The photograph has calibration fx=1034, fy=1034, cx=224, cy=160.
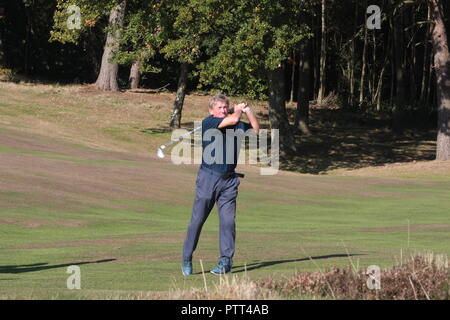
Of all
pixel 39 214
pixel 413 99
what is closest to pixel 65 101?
pixel 413 99

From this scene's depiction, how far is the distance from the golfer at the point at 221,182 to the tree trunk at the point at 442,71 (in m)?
33.6

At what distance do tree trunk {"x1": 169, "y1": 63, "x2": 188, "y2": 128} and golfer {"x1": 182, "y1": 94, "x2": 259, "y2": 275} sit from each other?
4088 cm

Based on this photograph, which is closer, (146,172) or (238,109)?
(238,109)

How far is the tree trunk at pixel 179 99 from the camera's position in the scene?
178ft

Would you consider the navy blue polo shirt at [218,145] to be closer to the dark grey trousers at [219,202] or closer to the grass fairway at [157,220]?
the dark grey trousers at [219,202]

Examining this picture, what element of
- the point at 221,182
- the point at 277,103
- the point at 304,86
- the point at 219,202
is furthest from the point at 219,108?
the point at 304,86

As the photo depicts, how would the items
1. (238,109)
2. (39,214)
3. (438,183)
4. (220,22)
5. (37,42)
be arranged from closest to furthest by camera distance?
(238,109), (39,214), (438,183), (220,22), (37,42)

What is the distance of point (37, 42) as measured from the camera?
69938mm

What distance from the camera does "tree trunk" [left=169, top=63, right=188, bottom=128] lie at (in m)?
54.3

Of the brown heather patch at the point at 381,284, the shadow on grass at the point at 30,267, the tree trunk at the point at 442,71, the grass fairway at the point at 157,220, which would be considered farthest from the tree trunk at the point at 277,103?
the brown heather patch at the point at 381,284

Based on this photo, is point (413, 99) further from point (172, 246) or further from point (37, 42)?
point (172, 246)

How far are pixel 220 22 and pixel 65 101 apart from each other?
20.5 meters

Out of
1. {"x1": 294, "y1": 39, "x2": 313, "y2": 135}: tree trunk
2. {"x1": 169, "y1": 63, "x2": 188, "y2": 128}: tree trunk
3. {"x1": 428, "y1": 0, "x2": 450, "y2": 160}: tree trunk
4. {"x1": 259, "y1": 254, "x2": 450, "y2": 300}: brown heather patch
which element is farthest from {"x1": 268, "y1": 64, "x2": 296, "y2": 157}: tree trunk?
{"x1": 259, "y1": 254, "x2": 450, "y2": 300}: brown heather patch

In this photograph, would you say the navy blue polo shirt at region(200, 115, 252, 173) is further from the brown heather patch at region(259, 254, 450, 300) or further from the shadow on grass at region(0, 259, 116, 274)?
the shadow on grass at region(0, 259, 116, 274)
